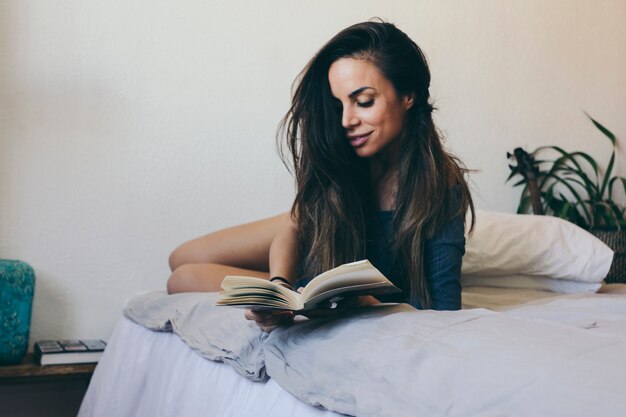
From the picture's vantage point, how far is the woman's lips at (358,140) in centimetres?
136

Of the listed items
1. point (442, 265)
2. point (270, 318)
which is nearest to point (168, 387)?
point (270, 318)

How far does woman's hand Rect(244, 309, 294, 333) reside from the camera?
97 centimetres

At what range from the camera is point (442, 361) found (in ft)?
2.20

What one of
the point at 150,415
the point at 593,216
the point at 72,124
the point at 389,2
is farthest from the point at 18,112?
the point at 593,216

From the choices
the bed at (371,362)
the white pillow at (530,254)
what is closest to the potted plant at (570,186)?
the white pillow at (530,254)

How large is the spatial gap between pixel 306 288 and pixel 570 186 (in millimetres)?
1954

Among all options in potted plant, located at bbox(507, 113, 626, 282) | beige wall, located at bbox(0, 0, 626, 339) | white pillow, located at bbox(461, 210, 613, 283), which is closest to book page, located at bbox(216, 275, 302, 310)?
white pillow, located at bbox(461, 210, 613, 283)

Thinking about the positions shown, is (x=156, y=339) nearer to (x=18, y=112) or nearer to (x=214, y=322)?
(x=214, y=322)

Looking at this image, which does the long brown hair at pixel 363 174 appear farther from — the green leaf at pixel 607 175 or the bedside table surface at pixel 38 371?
the green leaf at pixel 607 175

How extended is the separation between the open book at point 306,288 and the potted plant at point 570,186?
1.70 m

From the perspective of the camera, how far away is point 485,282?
6.19 ft

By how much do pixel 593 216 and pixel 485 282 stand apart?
0.86 meters

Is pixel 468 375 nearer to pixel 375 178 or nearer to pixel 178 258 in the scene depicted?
pixel 375 178

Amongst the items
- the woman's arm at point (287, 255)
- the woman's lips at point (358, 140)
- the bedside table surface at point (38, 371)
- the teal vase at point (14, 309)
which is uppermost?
the woman's lips at point (358, 140)
